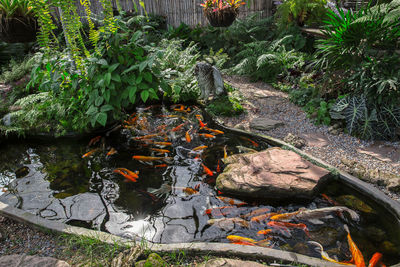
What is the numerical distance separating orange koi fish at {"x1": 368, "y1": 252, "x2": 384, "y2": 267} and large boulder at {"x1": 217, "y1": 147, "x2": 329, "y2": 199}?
867 mm

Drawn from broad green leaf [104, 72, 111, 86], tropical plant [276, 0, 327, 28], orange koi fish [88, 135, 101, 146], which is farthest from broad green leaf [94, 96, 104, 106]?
tropical plant [276, 0, 327, 28]

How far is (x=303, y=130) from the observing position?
14.8 ft

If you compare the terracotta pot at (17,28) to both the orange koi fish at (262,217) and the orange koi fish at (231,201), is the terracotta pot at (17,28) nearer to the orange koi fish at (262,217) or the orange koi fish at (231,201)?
the orange koi fish at (231,201)

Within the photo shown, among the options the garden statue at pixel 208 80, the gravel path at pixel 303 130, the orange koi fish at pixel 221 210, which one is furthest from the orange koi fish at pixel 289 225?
the garden statue at pixel 208 80

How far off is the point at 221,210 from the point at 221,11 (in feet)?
16.1

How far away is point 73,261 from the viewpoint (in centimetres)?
233

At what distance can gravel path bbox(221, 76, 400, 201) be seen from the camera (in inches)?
142

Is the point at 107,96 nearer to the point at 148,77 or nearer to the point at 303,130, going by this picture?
the point at 148,77

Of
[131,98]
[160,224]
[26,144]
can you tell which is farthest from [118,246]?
[26,144]

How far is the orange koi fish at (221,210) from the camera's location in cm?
297

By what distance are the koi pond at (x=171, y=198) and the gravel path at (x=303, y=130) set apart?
51 cm

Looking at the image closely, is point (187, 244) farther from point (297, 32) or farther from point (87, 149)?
point (297, 32)

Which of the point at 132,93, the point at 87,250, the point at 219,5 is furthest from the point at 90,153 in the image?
the point at 219,5

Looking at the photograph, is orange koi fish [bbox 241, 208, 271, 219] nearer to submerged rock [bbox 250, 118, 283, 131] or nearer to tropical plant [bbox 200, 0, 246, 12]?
submerged rock [bbox 250, 118, 283, 131]
